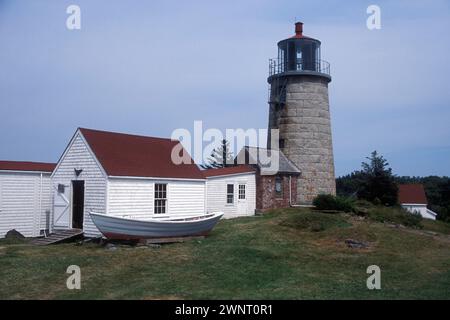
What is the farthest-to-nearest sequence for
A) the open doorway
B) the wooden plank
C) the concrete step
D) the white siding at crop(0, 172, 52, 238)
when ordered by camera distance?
the white siding at crop(0, 172, 52, 238) < the open doorway < the concrete step < the wooden plank

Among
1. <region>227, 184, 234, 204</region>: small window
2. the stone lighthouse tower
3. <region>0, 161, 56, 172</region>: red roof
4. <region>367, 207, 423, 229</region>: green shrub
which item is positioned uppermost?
the stone lighthouse tower

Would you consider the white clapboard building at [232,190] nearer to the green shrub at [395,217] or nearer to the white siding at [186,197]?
the white siding at [186,197]

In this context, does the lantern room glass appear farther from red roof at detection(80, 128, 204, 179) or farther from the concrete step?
the concrete step

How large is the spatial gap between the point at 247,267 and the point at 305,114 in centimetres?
2072

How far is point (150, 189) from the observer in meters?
20.9

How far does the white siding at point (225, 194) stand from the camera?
28.3 meters

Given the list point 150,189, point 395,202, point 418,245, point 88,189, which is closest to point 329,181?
point 395,202

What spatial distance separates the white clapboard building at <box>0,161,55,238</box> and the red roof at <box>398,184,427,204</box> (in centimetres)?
3427

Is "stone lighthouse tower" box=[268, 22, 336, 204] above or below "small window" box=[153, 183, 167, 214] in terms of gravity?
above

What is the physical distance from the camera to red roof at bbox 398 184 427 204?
46031mm

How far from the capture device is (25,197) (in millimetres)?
22438

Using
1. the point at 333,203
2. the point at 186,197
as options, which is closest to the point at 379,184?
the point at 333,203

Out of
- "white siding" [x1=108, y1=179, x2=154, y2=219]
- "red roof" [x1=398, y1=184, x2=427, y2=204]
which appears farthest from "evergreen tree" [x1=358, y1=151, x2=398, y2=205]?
"white siding" [x1=108, y1=179, x2=154, y2=219]
